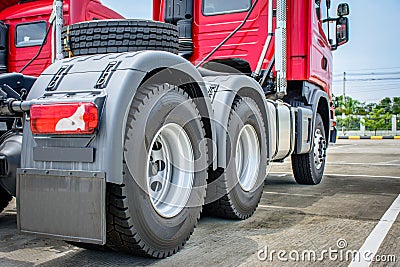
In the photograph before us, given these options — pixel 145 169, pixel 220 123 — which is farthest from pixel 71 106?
pixel 220 123

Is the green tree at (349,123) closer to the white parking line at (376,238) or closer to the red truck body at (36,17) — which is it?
the red truck body at (36,17)

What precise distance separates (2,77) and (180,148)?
1363 mm

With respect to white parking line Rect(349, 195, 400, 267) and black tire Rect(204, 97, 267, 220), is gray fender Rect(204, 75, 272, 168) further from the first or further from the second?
white parking line Rect(349, 195, 400, 267)

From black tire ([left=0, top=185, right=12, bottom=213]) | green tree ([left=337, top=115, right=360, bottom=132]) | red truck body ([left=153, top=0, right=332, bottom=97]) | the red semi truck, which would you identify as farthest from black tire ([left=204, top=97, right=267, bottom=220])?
green tree ([left=337, top=115, right=360, bottom=132])

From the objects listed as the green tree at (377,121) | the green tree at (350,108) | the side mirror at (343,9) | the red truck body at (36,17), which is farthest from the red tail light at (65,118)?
the green tree at (350,108)

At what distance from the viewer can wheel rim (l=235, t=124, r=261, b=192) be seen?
428 cm

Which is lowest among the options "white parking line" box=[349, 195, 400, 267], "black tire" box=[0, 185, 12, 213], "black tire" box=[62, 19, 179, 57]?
"white parking line" box=[349, 195, 400, 267]

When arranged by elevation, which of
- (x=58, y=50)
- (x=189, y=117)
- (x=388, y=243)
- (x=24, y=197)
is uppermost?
(x=58, y=50)

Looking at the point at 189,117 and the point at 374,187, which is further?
the point at 374,187

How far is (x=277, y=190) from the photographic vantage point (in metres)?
6.03

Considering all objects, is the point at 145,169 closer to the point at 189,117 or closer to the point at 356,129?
the point at 189,117

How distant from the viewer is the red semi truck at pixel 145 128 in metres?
2.39

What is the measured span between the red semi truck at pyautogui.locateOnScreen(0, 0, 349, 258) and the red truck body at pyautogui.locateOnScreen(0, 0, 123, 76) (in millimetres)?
459

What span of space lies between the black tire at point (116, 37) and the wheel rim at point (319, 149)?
387cm
